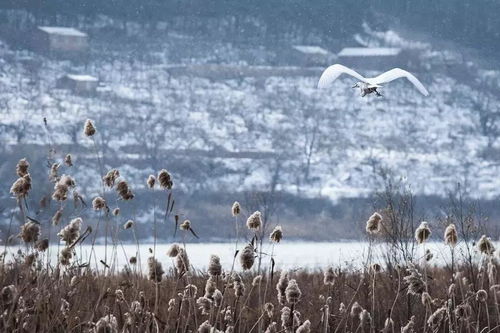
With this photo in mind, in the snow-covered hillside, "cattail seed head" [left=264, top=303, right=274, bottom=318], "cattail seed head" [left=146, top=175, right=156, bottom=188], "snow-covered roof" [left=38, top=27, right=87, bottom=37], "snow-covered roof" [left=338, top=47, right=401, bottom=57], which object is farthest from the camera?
"snow-covered roof" [left=338, top=47, right=401, bottom=57]

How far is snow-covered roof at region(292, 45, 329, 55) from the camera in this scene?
105375 millimetres

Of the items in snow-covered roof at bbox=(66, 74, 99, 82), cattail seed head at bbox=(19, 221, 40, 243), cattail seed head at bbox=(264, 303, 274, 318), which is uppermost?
snow-covered roof at bbox=(66, 74, 99, 82)

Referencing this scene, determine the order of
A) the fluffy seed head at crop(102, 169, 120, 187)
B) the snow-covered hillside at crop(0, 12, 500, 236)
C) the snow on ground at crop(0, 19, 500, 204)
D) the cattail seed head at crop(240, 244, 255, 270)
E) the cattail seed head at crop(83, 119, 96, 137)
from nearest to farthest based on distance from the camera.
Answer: the cattail seed head at crop(240, 244, 255, 270)
the fluffy seed head at crop(102, 169, 120, 187)
the cattail seed head at crop(83, 119, 96, 137)
the snow-covered hillside at crop(0, 12, 500, 236)
the snow on ground at crop(0, 19, 500, 204)

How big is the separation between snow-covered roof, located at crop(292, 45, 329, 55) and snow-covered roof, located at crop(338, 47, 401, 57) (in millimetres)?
1979

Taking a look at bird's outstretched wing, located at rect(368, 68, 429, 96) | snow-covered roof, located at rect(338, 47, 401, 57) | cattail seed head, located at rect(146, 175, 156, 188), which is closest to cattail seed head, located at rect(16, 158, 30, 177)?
cattail seed head, located at rect(146, 175, 156, 188)

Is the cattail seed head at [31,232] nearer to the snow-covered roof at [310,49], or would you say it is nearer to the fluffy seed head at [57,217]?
the fluffy seed head at [57,217]

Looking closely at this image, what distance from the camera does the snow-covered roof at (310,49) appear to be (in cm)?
10538

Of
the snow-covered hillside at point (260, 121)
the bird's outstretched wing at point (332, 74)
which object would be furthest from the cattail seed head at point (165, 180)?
the snow-covered hillside at point (260, 121)

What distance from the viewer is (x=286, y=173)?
85.2 m

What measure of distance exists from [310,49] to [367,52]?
6228mm

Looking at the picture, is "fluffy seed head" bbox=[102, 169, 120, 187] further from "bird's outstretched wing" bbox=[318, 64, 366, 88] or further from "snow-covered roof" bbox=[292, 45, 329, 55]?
"snow-covered roof" bbox=[292, 45, 329, 55]

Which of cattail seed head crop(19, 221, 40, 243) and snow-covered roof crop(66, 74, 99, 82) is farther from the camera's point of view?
snow-covered roof crop(66, 74, 99, 82)

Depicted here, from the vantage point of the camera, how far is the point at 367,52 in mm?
106250

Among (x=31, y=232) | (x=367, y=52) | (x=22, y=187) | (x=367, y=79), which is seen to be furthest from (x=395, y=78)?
(x=367, y=52)
